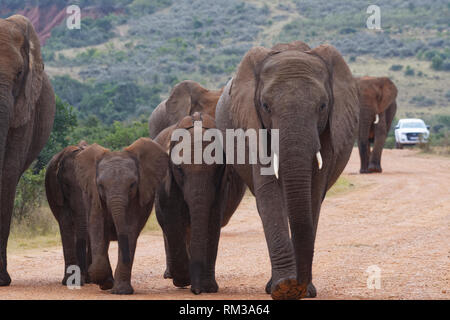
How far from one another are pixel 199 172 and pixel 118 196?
2.74ft

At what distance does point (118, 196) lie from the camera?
938 cm

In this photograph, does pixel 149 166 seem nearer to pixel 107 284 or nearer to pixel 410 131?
pixel 107 284

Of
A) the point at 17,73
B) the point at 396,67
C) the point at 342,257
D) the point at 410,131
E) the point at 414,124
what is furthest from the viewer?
the point at 396,67

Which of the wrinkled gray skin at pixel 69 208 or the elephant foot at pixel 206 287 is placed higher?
the wrinkled gray skin at pixel 69 208

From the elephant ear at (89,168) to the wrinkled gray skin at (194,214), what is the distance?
2.56 feet

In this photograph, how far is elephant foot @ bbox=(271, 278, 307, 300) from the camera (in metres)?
7.80

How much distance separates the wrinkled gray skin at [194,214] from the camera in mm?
9516

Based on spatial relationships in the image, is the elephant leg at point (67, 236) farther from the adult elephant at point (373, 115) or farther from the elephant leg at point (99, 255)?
the adult elephant at point (373, 115)

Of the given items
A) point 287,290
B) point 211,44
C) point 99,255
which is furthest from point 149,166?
point 211,44

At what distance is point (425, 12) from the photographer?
3420 inches

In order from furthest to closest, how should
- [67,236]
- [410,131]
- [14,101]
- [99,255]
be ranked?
1. [410,131]
2. [67,236]
3. [14,101]
4. [99,255]

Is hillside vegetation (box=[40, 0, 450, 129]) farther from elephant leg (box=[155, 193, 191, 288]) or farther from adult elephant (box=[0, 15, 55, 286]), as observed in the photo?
elephant leg (box=[155, 193, 191, 288])

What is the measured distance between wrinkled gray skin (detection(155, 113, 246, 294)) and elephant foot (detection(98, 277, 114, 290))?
728mm

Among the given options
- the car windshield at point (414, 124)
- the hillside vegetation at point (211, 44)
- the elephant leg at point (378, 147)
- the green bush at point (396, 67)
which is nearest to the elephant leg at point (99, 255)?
the elephant leg at point (378, 147)
